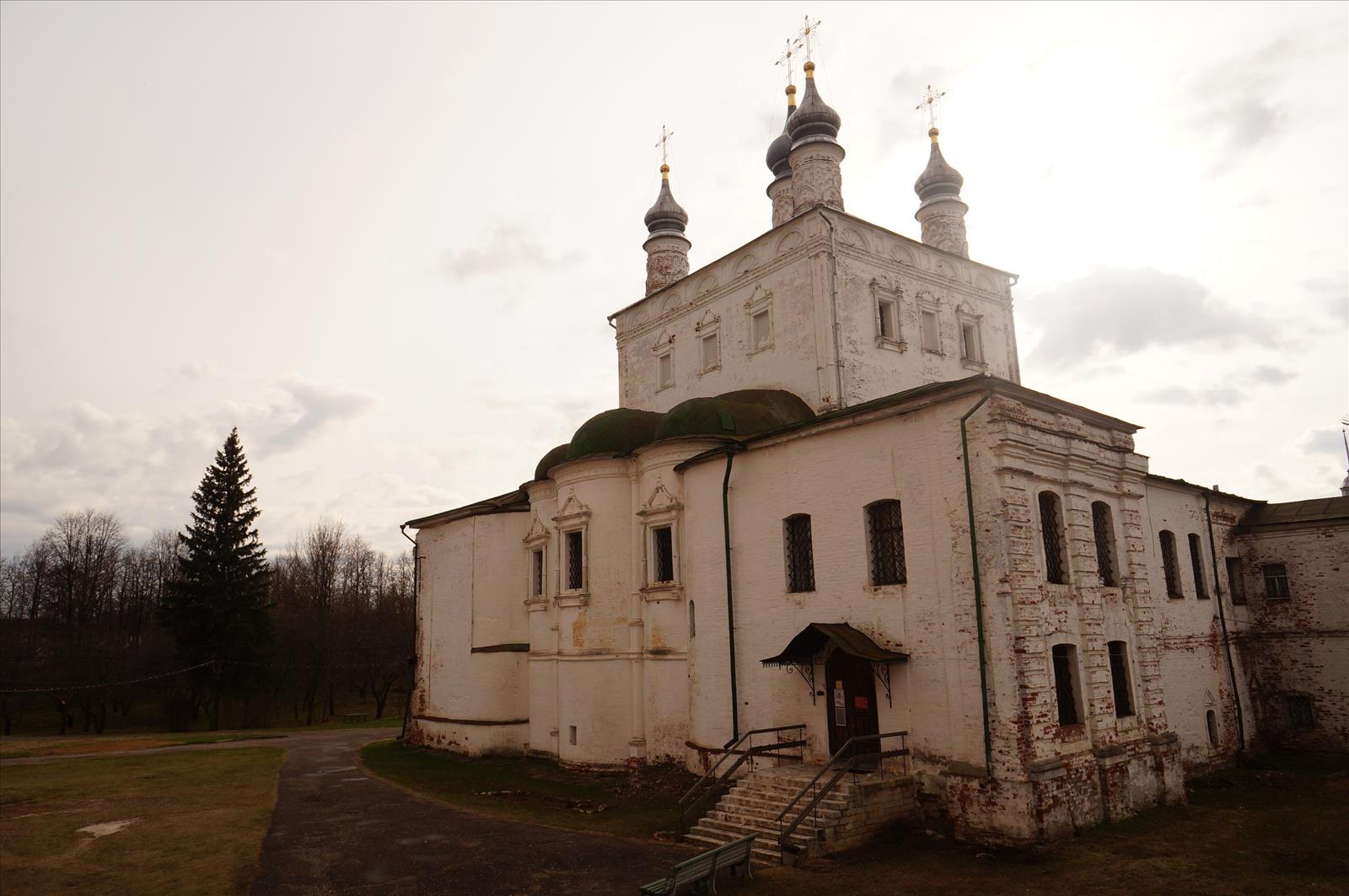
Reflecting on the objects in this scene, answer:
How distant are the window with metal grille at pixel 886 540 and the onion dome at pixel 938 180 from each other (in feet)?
50.5

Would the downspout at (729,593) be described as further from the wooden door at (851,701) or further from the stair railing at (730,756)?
the wooden door at (851,701)

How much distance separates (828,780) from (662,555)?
6.70 metres

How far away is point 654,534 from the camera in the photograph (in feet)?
63.2

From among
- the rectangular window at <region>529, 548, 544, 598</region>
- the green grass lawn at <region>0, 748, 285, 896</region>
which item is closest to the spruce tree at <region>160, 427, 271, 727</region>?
the green grass lawn at <region>0, 748, 285, 896</region>

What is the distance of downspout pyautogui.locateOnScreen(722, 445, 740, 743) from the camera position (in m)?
16.6

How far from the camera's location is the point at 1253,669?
70.1 ft

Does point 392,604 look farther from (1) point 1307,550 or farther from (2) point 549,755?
(1) point 1307,550

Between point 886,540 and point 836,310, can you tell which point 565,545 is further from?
A: point 886,540

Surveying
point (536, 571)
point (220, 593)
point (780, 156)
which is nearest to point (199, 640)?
point (220, 593)

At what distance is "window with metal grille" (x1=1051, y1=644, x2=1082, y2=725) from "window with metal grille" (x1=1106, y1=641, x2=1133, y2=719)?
4.35 feet

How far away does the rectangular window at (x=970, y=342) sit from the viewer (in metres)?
23.4

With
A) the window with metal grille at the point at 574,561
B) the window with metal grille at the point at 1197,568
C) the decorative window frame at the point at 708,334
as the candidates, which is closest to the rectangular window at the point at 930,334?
the decorative window frame at the point at 708,334

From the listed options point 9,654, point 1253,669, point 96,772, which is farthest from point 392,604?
point 1253,669

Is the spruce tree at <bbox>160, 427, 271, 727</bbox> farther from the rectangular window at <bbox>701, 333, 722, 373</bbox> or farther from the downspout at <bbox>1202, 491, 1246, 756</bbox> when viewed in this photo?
the downspout at <bbox>1202, 491, 1246, 756</bbox>
